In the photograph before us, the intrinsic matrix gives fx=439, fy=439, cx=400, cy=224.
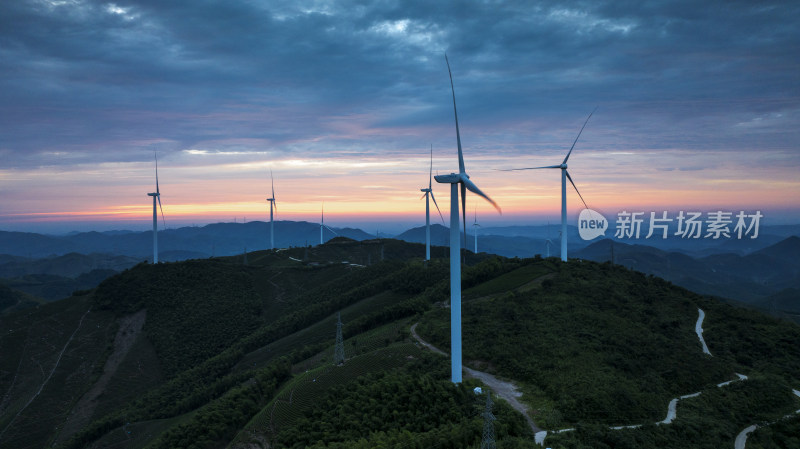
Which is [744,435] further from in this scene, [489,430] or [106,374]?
[106,374]

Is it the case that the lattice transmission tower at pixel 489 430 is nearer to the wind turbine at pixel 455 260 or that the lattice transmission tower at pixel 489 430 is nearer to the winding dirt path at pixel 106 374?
the wind turbine at pixel 455 260

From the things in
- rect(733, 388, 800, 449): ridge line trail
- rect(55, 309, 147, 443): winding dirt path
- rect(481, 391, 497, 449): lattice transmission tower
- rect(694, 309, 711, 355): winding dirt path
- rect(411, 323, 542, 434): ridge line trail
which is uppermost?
rect(481, 391, 497, 449): lattice transmission tower

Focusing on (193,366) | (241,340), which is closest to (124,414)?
(193,366)

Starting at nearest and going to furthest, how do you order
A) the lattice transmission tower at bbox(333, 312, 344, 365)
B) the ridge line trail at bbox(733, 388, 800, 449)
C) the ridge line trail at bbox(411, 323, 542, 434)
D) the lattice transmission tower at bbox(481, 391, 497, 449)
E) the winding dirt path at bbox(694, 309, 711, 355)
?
the lattice transmission tower at bbox(481, 391, 497, 449), the ridge line trail at bbox(733, 388, 800, 449), the ridge line trail at bbox(411, 323, 542, 434), the lattice transmission tower at bbox(333, 312, 344, 365), the winding dirt path at bbox(694, 309, 711, 355)

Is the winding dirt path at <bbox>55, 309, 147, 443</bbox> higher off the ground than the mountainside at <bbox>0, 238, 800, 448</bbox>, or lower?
lower

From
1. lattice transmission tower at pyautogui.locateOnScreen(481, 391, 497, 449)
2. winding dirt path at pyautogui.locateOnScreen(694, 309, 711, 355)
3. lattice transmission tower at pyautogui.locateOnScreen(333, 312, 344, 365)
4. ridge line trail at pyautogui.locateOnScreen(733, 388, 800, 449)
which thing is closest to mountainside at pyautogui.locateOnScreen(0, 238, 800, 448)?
winding dirt path at pyautogui.locateOnScreen(694, 309, 711, 355)

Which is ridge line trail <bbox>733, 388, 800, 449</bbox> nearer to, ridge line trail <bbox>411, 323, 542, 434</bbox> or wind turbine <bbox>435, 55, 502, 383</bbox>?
ridge line trail <bbox>411, 323, 542, 434</bbox>

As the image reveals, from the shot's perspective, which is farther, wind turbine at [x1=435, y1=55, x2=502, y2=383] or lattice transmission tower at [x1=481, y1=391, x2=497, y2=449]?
wind turbine at [x1=435, y1=55, x2=502, y2=383]

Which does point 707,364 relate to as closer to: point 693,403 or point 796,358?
point 693,403

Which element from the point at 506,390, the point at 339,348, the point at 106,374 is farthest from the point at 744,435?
the point at 106,374
